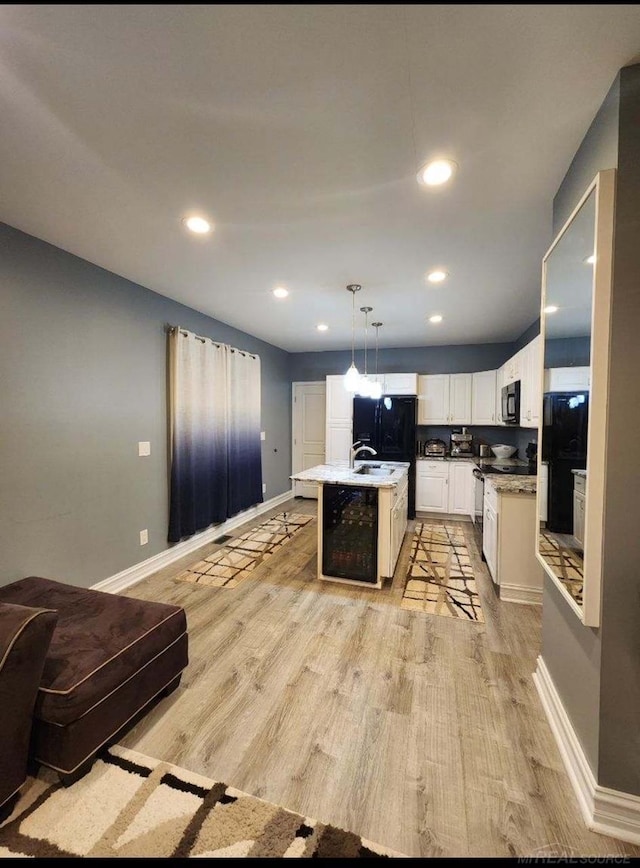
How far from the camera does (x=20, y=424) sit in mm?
2238

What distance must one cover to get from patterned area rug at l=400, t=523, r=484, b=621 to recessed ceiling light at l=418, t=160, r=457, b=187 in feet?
9.09

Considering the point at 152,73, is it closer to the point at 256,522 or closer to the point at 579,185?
the point at 579,185

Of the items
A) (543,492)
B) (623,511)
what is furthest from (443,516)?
(623,511)

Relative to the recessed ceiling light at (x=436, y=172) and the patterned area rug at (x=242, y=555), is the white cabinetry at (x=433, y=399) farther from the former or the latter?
the recessed ceiling light at (x=436, y=172)

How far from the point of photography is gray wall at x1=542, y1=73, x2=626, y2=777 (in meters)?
1.26

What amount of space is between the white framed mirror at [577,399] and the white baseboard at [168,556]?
10.3 feet

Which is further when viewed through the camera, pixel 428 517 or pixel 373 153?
pixel 428 517

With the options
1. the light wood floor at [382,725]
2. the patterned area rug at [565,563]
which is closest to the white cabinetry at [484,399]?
the light wood floor at [382,725]

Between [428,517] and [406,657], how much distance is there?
10.9 ft

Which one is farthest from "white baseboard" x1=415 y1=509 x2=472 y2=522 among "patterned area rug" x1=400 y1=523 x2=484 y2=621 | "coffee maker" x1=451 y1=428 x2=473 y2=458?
"coffee maker" x1=451 y1=428 x2=473 y2=458

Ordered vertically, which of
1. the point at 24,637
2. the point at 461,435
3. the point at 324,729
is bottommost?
the point at 324,729

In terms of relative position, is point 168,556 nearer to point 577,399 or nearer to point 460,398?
point 577,399

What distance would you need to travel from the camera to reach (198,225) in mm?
2133

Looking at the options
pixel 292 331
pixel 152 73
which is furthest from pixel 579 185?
pixel 292 331
